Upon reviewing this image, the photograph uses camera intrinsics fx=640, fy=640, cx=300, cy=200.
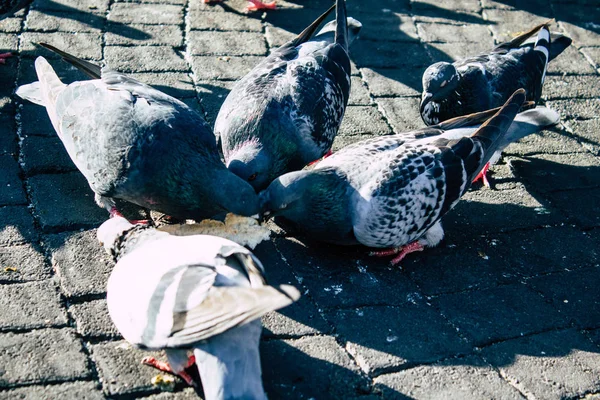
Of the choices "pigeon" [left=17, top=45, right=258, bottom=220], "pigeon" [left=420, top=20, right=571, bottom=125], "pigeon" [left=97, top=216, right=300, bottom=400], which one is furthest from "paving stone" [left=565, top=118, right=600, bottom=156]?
"pigeon" [left=97, top=216, right=300, bottom=400]

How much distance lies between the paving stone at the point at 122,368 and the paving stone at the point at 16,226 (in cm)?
109

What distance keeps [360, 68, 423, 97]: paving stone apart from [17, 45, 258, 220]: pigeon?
95.4 inches

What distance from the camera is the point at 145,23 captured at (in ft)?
21.9

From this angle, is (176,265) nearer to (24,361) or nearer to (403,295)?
(24,361)

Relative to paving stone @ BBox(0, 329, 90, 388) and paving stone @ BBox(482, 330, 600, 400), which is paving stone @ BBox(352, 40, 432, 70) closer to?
paving stone @ BBox(482, 330, 600, 400)

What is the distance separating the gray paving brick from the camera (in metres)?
4.36

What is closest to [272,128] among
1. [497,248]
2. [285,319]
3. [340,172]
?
[340,172]

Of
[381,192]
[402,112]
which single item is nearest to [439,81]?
[402,112]

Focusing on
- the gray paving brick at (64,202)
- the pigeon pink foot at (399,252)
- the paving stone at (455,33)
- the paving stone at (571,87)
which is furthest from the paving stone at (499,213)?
the gray paving brick at (64,202)

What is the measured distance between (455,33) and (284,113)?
3.51 metres

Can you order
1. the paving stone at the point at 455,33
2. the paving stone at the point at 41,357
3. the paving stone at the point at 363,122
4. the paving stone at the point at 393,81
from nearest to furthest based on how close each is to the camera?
the paving stone at the point at 41,357 → the paving stone at the point at 363,122 → the paving stone at the point at 393,81 → the paving stone at the point at 455,33

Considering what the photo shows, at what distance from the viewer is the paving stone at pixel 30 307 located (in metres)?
3.57

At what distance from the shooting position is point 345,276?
4262 mm

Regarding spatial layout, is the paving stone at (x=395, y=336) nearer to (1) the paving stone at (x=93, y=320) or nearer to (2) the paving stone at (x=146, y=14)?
(1) the paving stone at (x=93, y=320)
